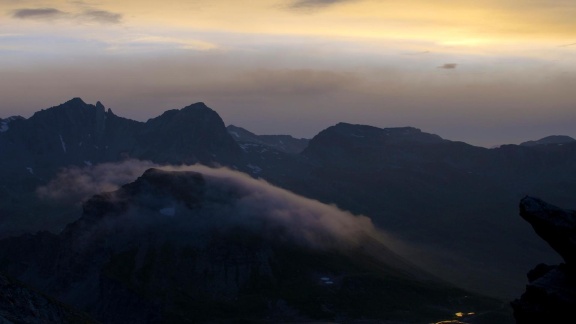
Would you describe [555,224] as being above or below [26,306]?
above

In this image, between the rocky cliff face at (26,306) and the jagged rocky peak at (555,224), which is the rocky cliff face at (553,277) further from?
the rocky cliff face at (26,306)

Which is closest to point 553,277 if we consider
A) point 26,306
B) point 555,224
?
point 555,224

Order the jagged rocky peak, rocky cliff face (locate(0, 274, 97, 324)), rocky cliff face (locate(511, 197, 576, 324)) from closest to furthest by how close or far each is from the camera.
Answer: rocky cliff face (locate(511, 197, 576, 324)) → the jagged rocky peak → rocky cliff face (locate(0, 274, 97, 324))

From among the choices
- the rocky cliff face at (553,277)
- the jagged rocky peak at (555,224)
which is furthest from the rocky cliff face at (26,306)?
the jagged rocky peak at (555,224)

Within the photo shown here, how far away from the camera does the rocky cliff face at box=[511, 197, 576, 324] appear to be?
87562 mm

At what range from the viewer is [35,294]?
194125 millimetres

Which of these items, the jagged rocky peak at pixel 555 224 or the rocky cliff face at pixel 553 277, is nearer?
the rocky cliff face at pixel 553 277

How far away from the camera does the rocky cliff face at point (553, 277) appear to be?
287ft

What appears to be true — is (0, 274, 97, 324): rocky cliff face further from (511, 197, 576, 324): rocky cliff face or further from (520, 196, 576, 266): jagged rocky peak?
(520, 196, 576, 266): jagged rocky peak

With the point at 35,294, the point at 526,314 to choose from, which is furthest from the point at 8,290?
the point at 526,314

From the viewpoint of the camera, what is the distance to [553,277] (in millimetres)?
89812

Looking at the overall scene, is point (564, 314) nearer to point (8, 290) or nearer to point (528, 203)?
point (528, 203)

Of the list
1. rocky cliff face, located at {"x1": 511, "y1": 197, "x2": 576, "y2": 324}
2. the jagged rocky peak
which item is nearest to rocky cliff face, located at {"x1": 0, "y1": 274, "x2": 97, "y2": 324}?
rocky cliff face, located at {"x1": 511, "y1": 197, "x2": 576, "y2": 324}

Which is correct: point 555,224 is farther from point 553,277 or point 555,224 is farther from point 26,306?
point 26,306
